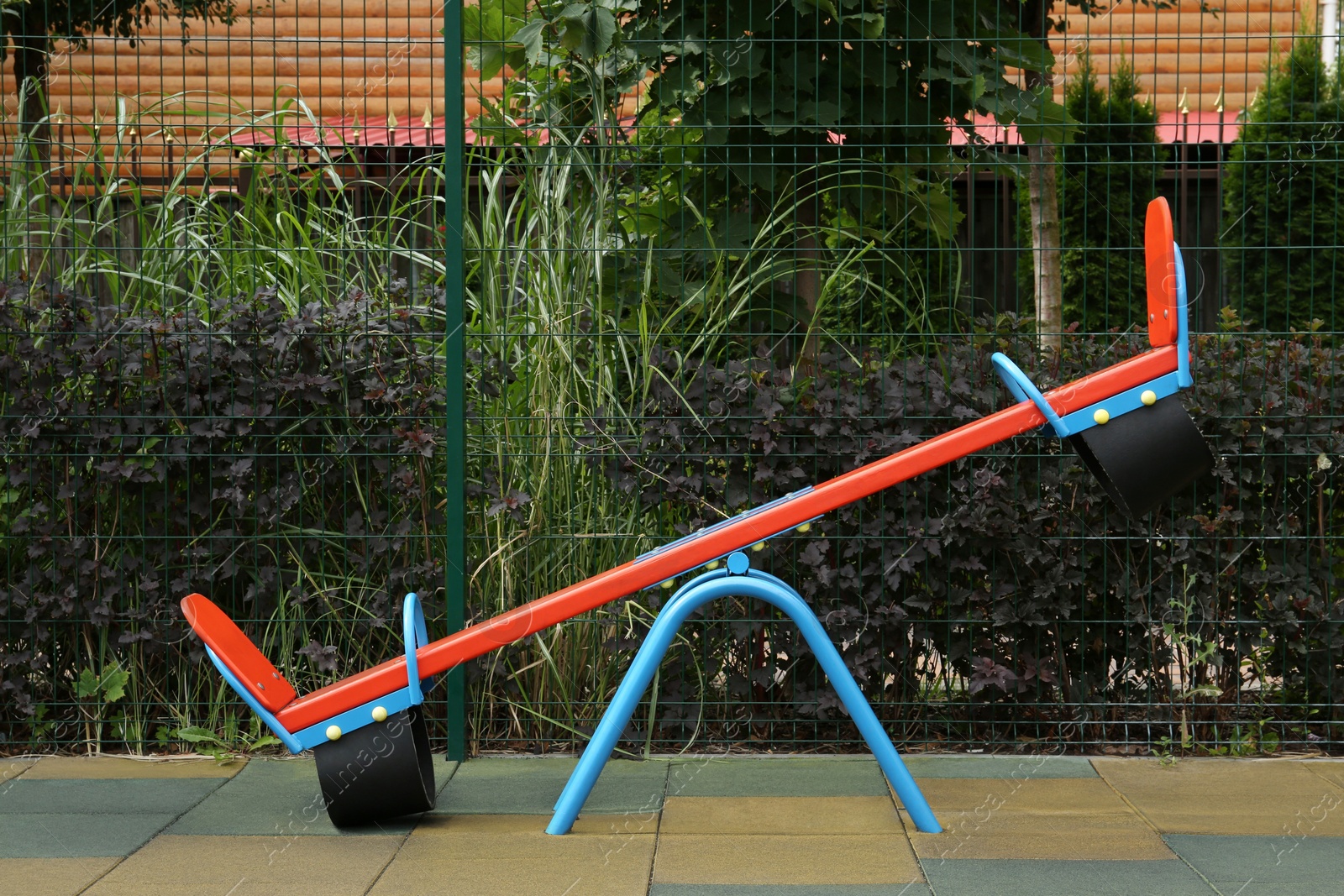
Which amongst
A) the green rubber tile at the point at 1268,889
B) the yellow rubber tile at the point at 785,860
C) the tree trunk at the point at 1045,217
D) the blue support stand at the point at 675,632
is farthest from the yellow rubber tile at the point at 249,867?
the tree trunk at the point at 1045,217

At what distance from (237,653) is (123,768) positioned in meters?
1.07

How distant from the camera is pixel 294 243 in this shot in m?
4.59

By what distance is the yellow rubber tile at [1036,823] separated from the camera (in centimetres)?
318

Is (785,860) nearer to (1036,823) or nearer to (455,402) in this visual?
(1036,823)

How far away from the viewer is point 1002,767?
13.0ft

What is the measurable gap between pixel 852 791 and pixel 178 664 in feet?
7.53

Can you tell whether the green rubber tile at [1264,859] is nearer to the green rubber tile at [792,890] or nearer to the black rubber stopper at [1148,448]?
the green rubber tile at [792,890]

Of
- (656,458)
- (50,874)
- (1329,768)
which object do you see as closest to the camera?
(50,874)

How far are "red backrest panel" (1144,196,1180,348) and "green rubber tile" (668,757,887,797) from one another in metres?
1.54

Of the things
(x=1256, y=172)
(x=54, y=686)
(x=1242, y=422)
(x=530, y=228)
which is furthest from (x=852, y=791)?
(x=1256, y=172)

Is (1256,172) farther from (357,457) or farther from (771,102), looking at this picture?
(357,457)

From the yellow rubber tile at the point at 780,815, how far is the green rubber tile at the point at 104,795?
4.71 ft

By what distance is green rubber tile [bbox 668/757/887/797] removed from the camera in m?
3.71

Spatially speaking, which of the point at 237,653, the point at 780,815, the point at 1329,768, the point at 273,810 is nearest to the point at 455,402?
the point at 237,653
